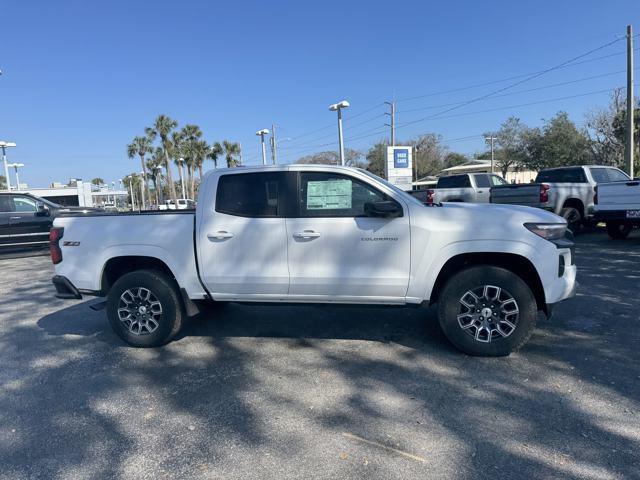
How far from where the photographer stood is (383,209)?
4.20 meters

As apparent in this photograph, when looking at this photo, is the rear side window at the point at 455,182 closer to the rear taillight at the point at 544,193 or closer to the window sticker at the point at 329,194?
the rear taillight at the point at 544,193

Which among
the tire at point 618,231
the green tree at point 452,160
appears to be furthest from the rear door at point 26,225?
the green tree at point 452,160

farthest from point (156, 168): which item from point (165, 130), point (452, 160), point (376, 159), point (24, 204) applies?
point (24, 204)

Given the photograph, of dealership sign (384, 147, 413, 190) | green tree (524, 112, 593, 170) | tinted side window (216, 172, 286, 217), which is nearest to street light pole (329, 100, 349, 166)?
dealership sign (384, 147, 413, 190)

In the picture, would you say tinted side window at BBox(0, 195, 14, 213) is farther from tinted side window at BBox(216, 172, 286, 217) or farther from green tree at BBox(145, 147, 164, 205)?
green tree at BBox(145, 147, 164, 205)

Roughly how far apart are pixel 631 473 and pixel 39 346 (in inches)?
217

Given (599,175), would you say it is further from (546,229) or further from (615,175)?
(546,229)

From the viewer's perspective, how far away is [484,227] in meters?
4.13

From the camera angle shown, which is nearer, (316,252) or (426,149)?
(316,252)

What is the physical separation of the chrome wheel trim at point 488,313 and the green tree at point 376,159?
56506 millimetres

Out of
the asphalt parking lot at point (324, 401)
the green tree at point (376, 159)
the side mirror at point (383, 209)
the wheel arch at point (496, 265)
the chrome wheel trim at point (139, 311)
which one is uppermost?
the green tree at point (376, 159)

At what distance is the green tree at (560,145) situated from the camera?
3834 cm

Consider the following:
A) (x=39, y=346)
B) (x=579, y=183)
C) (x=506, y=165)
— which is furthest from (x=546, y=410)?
(x=506, y=165)

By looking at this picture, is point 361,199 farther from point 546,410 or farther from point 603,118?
point 603,118
